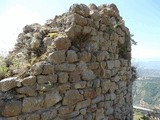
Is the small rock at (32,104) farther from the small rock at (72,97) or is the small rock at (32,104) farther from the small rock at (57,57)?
the small rock at (57,57)

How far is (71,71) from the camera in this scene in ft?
14.5

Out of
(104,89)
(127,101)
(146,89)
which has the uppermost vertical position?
(104,89)

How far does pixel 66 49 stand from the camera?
4383mm

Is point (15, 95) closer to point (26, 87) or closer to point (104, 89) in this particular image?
point (26, 87)

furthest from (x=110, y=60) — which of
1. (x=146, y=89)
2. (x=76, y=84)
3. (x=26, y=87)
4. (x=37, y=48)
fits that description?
(x=146, y=89)

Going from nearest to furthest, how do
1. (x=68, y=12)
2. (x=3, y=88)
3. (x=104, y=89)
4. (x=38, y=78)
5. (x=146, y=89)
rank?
1. (x=3, y=88)
2. (x=38, y=78)
3. (x=68, y=12)
4. (x=104, y=89)
5. (x=146, y=89)

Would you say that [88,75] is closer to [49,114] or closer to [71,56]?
[71,56]

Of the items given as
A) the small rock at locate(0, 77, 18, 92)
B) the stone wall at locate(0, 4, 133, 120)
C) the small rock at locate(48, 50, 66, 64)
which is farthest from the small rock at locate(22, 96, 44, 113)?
the small rock at locate(48, 50, 66, 64)

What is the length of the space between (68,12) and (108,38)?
1.16 meters

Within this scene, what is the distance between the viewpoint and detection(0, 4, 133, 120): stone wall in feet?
12.5

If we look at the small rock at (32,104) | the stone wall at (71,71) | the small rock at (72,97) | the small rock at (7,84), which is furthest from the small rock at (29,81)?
the small rock at (72,97)

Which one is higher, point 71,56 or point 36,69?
point 71,56

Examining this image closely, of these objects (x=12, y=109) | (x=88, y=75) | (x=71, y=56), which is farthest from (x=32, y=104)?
(x=88, y=75)

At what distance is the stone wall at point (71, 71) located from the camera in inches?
150
